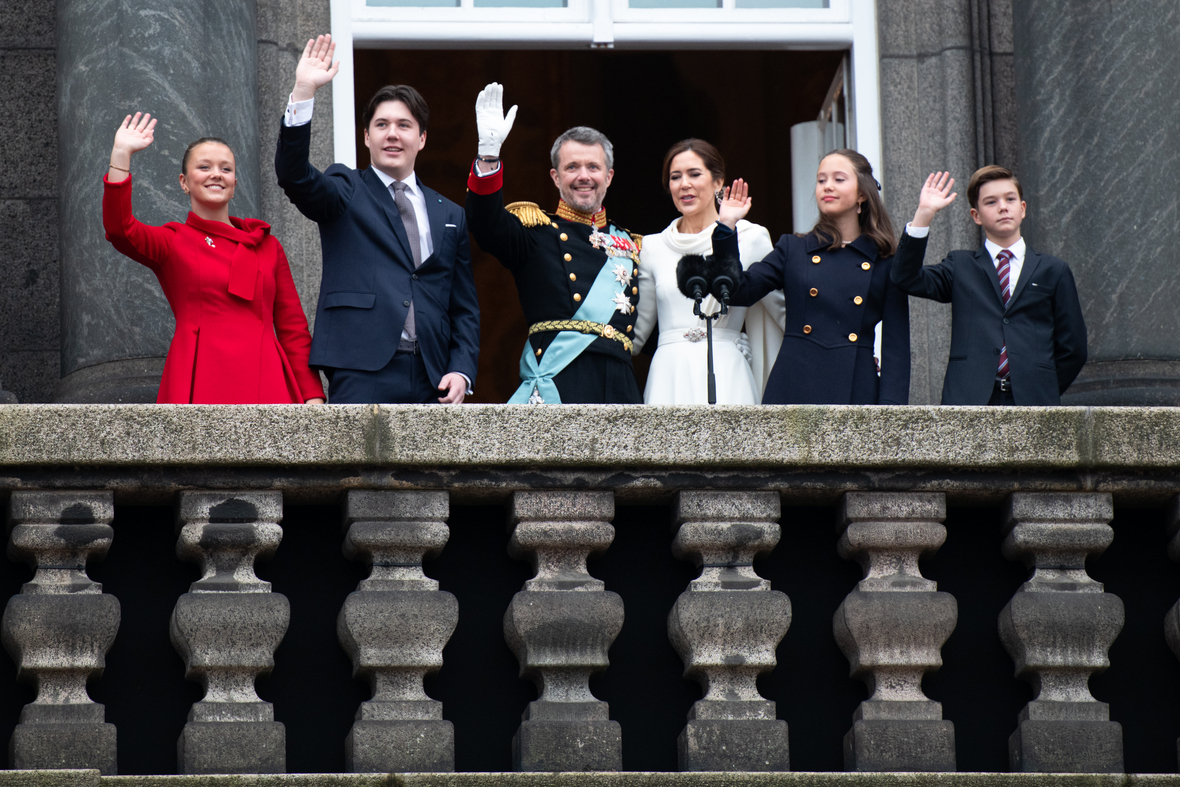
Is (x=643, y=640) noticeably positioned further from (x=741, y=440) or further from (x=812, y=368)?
(x=812, y=368)

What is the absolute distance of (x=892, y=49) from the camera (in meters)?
8.56

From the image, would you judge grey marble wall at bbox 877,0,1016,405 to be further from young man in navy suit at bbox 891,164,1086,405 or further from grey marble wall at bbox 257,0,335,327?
grey marble wall at bbox 257,0,335,327

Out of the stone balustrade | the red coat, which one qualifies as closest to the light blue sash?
the red coat

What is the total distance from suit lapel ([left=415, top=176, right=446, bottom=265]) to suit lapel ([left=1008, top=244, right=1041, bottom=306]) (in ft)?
6.07

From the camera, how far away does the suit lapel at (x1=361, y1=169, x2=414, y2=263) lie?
593 cm

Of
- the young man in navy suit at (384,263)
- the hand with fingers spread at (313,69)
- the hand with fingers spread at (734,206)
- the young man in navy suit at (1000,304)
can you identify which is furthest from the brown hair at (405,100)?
the young man in navy suit at (1000,304)

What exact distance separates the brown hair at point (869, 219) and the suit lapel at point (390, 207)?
1382 mm

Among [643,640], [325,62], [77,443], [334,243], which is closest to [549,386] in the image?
[334,243]

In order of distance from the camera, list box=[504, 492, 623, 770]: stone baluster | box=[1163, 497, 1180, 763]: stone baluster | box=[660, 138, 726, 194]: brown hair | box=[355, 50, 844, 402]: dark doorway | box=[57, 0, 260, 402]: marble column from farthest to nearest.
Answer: box=[355, 50, 844, 402]: dark doorway
box=[57, 0, 260, 402]: marble column
box=[660, 138, 726, 194]: brown hair
box=[1163, 497, 1180, 763]: stone baluster
box=[504, 492, 623, 770]: stone baluster

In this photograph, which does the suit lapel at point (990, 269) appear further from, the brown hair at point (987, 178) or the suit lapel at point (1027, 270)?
the brown hair at point (987, 178)

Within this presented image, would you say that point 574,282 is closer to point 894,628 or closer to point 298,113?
point 298,113

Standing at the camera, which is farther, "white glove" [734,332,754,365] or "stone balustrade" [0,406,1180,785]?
"white glove" [734,332,754,365]

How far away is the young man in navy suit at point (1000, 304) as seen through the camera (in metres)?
6.04

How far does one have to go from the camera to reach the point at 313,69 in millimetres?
5691
